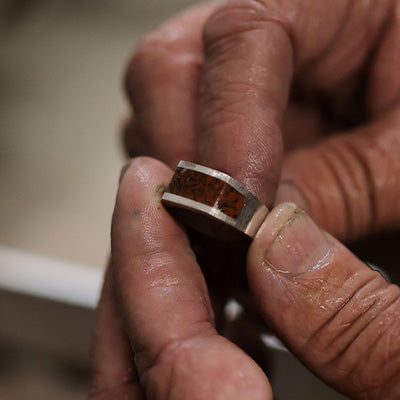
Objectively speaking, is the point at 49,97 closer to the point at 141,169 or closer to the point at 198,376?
the point at 141,169

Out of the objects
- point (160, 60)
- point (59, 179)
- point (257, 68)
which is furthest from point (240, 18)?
point (59, 179)

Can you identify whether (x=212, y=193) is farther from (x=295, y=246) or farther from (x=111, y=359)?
(x=111, y=359)

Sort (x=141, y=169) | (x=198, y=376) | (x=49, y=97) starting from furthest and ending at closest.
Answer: (x=49, y=97) → (x=141, y=169) → (x=198, y=376)

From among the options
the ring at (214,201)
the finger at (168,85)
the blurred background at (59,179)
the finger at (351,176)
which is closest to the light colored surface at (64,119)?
the blurred background at (59,179)

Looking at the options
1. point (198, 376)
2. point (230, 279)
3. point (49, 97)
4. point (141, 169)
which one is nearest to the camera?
point (198, 376)

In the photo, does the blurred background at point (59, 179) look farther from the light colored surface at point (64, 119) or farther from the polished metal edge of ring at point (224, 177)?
the polished metal edge of ring at point (224, 177)

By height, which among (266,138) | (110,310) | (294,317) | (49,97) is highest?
(266,138)

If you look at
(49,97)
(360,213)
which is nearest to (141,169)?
(360,213)
